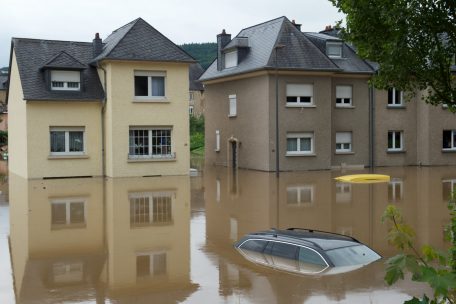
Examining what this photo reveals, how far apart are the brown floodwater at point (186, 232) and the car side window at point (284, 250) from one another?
1.80 feet

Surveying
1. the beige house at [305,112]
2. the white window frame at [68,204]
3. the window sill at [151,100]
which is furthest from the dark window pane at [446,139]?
the white window frame at [68,204]

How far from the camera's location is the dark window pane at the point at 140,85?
3142 centimetres

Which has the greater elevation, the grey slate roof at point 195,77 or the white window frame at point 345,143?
the grey slate roof at point 195,77

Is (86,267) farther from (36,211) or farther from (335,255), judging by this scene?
(36,211)

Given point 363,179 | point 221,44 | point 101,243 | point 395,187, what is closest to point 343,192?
→ point 395,187

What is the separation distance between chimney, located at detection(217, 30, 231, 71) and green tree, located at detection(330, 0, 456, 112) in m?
→ 23.4

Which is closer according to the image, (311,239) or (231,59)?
(311,239)

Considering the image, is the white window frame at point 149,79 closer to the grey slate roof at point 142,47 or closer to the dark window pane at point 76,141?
the grey slate roof at point 142,47

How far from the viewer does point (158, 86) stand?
105ft

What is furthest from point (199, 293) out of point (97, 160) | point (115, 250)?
point (97, 160)

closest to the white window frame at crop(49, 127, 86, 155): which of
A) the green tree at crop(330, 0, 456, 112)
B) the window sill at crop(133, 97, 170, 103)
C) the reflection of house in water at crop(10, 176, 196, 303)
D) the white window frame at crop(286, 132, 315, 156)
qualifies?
the window sill at crop(133, 97, 170, 103)

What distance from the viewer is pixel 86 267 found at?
1295 centimetres

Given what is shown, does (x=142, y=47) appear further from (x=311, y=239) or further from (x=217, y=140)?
(x=311, y=239)

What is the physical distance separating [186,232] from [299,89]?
1981cm
